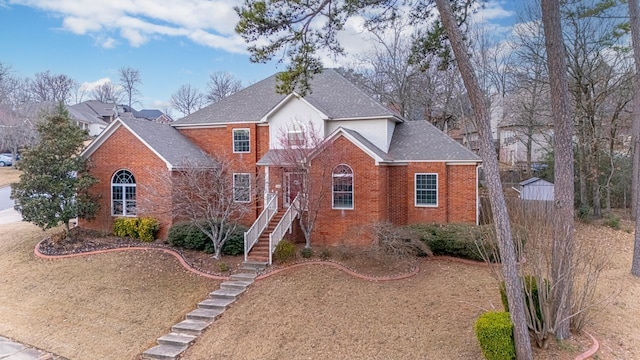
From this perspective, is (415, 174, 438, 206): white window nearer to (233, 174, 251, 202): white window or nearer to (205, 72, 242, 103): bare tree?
(233, 174, 251, 202): white window

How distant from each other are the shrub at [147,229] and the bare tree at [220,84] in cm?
5084

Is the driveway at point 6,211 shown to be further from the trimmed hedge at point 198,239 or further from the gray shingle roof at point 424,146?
the gray shingle roof at point 424,146

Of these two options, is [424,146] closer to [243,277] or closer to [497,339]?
[243,277]

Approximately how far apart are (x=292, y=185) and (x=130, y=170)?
7.78m

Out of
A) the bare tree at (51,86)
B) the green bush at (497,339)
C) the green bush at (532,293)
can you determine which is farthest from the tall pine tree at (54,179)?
the bare tree at (51,86)

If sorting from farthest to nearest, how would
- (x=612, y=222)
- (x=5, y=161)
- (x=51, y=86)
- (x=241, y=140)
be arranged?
(x=51, y=86) → (x=5, y=161) → (x=241, y=140) → (x=612, y=222)

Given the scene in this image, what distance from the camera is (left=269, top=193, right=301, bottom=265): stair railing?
47.8 feet

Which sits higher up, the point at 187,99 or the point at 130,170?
the point at 187,99

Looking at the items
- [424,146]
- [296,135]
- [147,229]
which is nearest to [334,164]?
[296,135]

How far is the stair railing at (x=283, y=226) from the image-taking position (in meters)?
14.6

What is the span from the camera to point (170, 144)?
19.1m

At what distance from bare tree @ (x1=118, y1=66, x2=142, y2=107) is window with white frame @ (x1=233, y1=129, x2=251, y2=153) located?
6346 centimetres

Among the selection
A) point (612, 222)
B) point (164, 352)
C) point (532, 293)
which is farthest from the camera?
point (612, 222)

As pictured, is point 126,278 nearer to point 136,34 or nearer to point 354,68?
point 136,34
